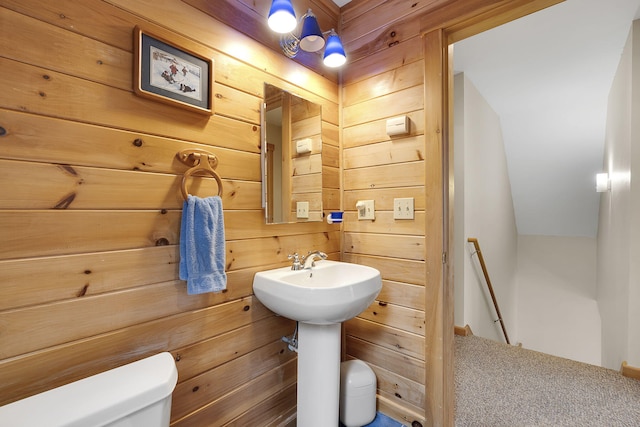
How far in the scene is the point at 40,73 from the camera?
0.85m

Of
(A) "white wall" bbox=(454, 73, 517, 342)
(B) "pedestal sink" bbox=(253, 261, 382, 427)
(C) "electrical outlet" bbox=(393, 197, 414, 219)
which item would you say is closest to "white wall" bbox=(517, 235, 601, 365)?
(A) "white wall" bbox=(454, 73, 517, 342)

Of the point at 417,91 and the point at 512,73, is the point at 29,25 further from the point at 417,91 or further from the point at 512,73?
the point at 512,73

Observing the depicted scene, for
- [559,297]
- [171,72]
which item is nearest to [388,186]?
[171,72]

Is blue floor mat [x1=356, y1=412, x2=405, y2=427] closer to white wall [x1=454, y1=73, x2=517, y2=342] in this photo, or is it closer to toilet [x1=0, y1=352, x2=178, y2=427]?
toilet [x1=0, y1=352, x2=178, y2=427]

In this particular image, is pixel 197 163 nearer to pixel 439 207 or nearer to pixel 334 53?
pixel 334 53

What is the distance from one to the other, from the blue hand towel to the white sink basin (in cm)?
22

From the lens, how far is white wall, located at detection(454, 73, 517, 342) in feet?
8.36

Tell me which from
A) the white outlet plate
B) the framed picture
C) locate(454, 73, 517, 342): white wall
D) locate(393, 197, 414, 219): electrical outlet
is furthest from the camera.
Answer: locate(454, 73, 517, 342): white wall

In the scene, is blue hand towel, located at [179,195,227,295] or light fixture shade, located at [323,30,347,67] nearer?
blue hand towel, located at [179,195,227,295]

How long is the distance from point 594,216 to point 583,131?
1263 mm

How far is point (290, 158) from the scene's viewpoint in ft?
5.17

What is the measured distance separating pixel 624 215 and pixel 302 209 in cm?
244

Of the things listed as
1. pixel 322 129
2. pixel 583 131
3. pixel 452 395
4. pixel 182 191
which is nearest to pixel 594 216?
pixel 583 131

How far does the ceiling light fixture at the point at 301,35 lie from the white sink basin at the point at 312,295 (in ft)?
3.63
